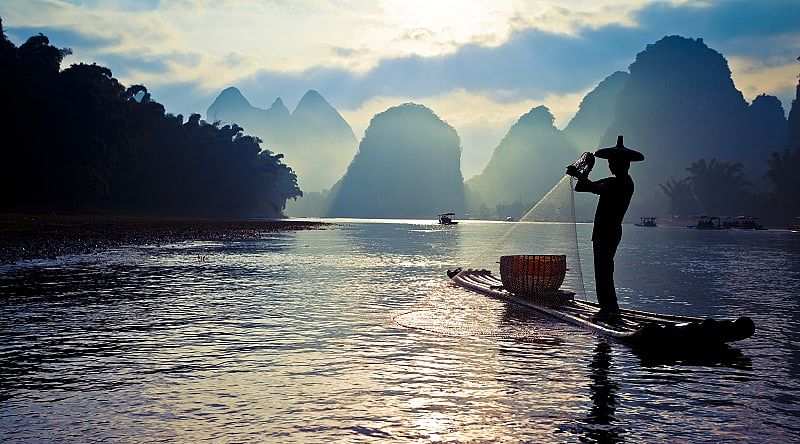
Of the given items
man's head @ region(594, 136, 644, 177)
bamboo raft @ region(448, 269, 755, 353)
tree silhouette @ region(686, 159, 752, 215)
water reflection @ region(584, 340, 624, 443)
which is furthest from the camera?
tree silhouette @ region(686, 159, 752, 215)

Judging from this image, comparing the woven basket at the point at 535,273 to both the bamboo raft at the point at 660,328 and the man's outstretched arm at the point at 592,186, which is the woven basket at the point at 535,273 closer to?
the bamboo raft at the point at 660,328

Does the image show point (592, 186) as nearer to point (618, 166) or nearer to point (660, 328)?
point (618, 166)

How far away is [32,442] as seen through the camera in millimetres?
6613

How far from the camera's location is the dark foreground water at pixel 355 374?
284 inches

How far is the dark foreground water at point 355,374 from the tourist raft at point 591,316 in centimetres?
40

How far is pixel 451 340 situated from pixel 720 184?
203m

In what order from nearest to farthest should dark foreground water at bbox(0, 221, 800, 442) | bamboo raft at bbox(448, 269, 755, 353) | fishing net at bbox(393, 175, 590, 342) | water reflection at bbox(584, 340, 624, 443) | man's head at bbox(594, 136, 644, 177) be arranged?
water reflection at bbox(584, 340, 624, 443) → dark foreground water at bbox(0, 221, 800, 442) → bamboo raft at bbox(448, 269, 755, 353) → man's head at bbox(594, 136, 644, 177) → fishing net at bbox(393, 175, 590, 342)

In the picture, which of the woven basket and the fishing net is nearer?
the fishing net

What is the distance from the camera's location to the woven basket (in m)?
17.6

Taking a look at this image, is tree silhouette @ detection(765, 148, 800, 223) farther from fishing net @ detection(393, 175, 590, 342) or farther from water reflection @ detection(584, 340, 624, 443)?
water reflection @ detection(584, 340, 624, 443)

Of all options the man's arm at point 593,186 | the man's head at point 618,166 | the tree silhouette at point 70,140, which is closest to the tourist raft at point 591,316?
the man's arm at point 593,186

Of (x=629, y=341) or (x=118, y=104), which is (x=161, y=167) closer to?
(x=118, y=104)

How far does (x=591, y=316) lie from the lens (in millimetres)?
14477

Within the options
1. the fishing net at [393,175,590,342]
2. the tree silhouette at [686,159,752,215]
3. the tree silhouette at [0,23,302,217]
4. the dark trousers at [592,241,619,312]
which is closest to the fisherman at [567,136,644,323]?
the dark trousers at [592,241,619,312]
